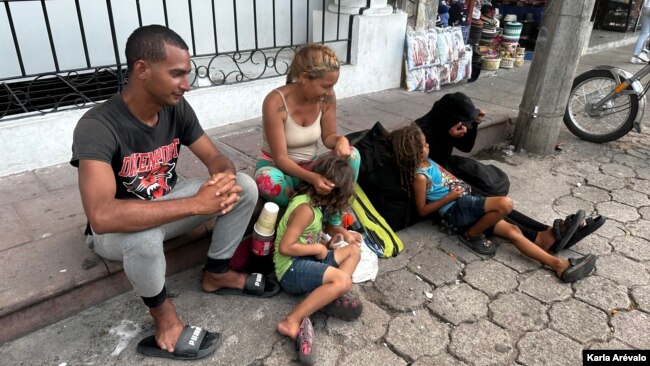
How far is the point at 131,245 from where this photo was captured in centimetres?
188

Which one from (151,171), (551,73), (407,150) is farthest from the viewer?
(551,73)

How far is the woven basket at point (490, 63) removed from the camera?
22.9ft

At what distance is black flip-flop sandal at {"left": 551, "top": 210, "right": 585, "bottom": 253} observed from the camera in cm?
283

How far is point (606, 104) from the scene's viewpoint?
15.4ft

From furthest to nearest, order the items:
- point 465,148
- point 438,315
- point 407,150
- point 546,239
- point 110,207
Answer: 1. point 465,148
2. point 546,239
3. point 407,150
4. point 438,315
5. point 110,207

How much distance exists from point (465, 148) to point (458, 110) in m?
0.36

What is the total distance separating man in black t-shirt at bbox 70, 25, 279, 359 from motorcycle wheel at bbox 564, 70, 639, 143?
13.1 feet

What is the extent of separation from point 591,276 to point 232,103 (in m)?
3.10

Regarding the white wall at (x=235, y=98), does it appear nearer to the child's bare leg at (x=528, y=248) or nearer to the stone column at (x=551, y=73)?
the stone column at (x=551, y=73)

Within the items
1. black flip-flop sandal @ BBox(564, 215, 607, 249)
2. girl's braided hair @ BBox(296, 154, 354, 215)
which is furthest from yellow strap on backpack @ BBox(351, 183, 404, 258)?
black flip-flop sandal @ BBox(564, 215, 607, 249)

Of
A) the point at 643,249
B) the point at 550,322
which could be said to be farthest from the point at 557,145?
the point at 550,322

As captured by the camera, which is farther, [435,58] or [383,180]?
[435,58]

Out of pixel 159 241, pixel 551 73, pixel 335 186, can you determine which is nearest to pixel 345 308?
pixel 335 186

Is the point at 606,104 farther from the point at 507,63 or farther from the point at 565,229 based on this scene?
the point at 507,63
